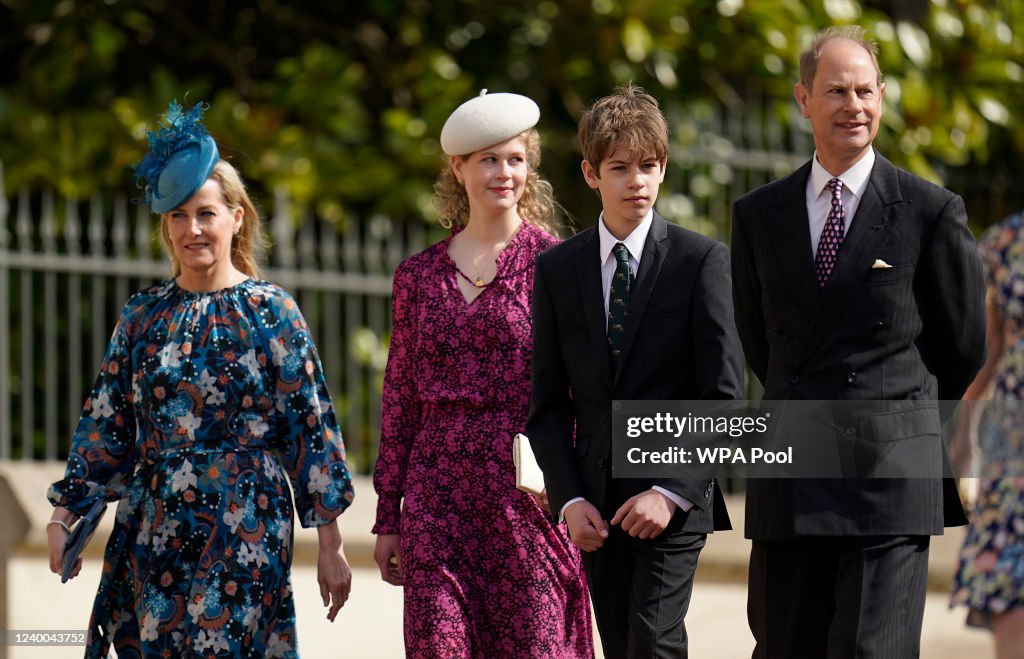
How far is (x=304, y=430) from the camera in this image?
498cm

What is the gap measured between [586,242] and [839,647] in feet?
3.93

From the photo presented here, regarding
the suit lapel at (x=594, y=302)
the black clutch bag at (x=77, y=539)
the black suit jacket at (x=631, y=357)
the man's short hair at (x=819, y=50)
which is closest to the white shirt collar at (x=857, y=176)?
the man's short hair at (x=819, y=50)

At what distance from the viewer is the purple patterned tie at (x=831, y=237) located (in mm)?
4441

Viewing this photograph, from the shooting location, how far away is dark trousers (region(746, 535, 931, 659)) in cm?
429

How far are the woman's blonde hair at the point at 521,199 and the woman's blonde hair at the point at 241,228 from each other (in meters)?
0.55

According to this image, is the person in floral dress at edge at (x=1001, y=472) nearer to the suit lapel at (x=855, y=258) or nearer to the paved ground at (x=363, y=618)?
the suit lapel at (x=855, y=258)

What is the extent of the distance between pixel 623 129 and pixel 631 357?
0.56m

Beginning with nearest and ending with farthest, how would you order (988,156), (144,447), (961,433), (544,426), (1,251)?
(544,426), (144,447), (961,433), (1,251), (988,156)

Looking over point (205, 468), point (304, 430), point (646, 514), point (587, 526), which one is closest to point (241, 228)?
point (304, 430)

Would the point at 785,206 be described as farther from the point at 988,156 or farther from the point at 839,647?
the point at 988,156

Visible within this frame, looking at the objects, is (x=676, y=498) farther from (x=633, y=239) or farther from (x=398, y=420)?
(x=398, y=420)

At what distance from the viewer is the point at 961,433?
5750mm

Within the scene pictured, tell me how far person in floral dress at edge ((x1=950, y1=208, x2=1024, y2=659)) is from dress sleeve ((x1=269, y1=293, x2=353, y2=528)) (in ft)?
5.49

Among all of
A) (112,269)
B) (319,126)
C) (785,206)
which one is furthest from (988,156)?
(785,206)
